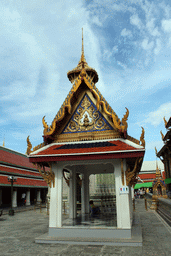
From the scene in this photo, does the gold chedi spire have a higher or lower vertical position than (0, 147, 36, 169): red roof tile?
higher

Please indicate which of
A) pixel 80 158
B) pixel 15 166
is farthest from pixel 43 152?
pixel 15 166

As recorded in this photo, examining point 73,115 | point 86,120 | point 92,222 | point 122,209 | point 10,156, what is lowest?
point 92,222

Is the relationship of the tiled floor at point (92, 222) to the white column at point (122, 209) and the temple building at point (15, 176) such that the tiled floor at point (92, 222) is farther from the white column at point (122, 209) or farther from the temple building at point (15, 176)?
the temple building at point (15, 176)

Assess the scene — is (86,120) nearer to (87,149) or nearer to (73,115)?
(73,115)

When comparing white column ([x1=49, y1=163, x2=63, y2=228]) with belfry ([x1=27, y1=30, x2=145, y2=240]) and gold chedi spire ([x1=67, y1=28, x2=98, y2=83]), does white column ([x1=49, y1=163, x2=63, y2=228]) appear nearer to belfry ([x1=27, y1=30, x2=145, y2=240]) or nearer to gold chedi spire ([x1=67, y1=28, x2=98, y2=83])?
belfry ([x1=27, y1=30, x2=145, y2=240])

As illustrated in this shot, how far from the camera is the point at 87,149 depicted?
309 inches

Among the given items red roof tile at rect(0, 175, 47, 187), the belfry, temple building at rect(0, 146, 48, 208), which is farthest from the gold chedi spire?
temple building at rect(0, 146, 48, 208)

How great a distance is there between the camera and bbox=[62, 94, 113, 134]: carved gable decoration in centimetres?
889

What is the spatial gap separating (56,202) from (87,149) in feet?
8.36

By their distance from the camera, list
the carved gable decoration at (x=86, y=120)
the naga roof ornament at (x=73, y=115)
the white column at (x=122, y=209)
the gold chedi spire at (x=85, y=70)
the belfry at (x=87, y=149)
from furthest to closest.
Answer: the gold chedi spire at (x=85, y=70)
the carved gable decoration at (x=86, y=120)
the naga roof ornament at (x=73, y=115)
the belfry at (x=87, y=149)
the white column at (x=122, y=209)

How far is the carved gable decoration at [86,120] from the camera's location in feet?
29.2

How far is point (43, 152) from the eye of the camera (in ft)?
27.3

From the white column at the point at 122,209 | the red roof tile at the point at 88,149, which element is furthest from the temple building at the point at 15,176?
the white column at the point at 122,209

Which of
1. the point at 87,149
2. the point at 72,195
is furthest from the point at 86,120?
the point at 72,195
